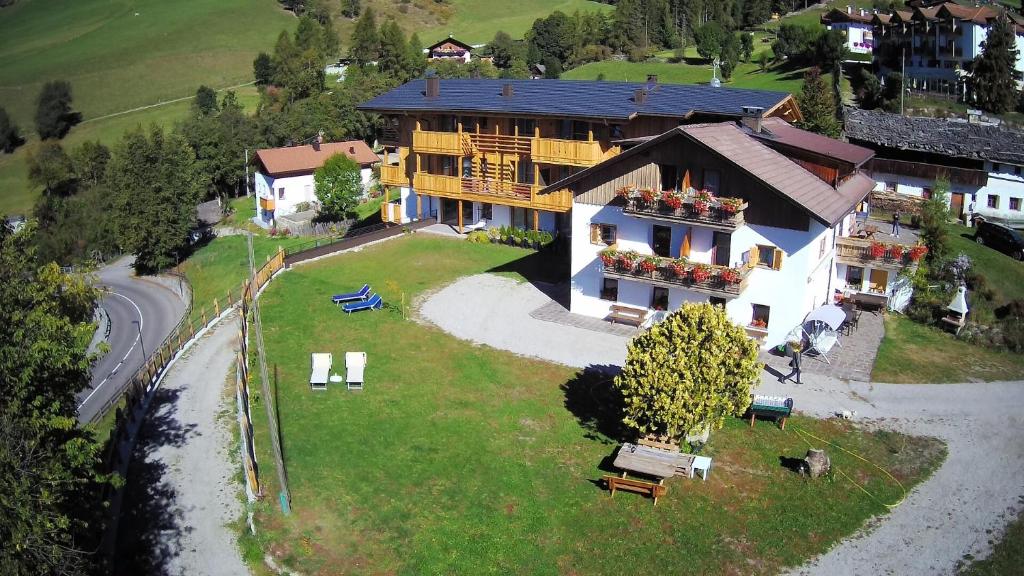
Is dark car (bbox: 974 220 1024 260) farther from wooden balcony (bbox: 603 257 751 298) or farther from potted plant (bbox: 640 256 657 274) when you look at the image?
potted plant (bbox: 640 256 657 274)

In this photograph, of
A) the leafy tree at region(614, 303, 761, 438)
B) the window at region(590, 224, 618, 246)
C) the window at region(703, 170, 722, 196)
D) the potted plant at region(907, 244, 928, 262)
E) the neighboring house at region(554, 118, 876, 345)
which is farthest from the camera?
the potted plant at region(907, 244, 928, 262)

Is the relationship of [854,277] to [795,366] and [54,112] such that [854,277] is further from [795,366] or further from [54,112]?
[54,112]

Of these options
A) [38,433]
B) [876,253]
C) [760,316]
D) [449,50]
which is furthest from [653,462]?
[449,50]

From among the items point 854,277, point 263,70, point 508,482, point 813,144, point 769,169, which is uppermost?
point 263,70

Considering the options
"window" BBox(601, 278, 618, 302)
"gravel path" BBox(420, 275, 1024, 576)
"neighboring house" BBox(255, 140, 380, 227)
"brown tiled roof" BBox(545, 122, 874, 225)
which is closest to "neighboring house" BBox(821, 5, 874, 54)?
"neighboring house" BBox(255, 140, 380, 227)

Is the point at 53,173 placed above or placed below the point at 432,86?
below

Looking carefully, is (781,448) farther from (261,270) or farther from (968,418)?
(261,270)

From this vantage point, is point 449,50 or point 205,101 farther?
point 449,50
